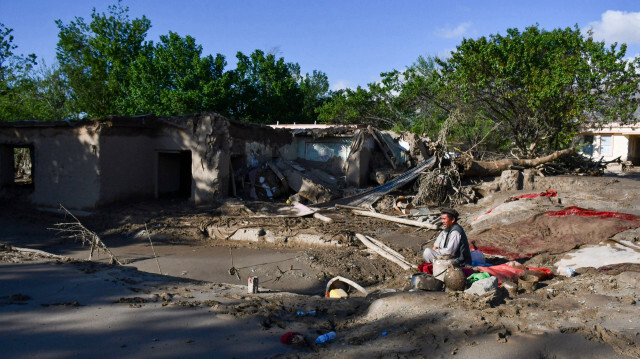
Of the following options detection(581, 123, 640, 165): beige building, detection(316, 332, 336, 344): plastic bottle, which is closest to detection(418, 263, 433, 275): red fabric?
detection(316, 332, 336, 344): plastic bottle

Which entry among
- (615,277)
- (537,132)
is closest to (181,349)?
(615,277)

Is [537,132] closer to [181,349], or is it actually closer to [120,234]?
[120,234]

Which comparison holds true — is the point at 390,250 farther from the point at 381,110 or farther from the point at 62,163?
the point at 381,110

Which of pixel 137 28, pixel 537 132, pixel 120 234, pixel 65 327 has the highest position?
pixel 137 28

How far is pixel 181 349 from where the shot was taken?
350 centimetres

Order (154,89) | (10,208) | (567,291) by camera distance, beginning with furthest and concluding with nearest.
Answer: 1. (154,89)
2. (10,208)
3. (567,291)

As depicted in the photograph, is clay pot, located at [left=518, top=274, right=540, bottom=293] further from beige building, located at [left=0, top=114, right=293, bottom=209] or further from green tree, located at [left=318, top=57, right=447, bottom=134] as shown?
green tree, located at [left=318, top=57, right=447, bottom=134]

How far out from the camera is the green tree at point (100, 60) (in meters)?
26.3

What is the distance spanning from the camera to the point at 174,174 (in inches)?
605

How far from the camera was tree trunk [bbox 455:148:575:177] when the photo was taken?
14.4 m

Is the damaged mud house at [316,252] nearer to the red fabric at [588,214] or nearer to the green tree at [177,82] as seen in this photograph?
the red fabric at [588,214]

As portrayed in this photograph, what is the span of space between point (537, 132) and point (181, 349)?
623 inches

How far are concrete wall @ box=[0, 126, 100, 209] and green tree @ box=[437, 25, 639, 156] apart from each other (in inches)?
478

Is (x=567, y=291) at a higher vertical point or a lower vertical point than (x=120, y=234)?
higher
